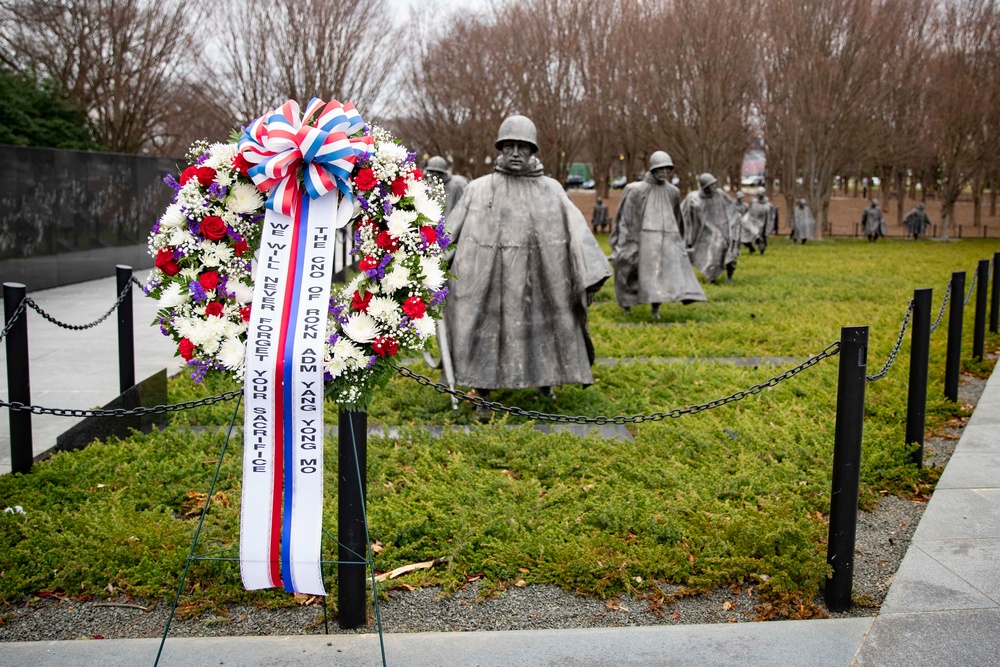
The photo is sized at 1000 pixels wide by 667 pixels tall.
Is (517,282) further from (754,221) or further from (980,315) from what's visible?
(754,221)

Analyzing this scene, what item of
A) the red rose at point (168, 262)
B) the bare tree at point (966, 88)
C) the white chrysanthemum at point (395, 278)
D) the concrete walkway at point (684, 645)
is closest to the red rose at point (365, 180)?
the white chrysanthemum at point (395, 278)

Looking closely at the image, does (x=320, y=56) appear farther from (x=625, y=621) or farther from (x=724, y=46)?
(x=625, y=621)

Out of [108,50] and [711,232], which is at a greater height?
[108,50]

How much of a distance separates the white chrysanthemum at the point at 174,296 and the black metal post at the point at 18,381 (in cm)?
209

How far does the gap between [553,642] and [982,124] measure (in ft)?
131

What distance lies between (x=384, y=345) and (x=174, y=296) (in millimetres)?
762

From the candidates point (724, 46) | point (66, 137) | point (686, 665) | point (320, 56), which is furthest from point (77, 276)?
point (724, 46)

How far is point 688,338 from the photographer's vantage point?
10875 millimetres

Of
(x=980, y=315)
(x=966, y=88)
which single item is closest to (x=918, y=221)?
(x=966, y=88)

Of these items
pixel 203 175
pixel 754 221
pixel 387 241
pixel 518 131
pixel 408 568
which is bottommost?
pixel 408 568

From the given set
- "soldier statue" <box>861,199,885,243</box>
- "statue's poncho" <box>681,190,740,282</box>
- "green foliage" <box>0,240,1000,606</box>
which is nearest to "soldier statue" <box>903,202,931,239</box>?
"soldier statue" <box>861,199,885,243</box>

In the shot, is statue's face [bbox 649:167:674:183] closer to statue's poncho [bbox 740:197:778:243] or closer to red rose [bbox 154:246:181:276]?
red rose [bbox 154:246:181:276]

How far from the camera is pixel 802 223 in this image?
37.2m

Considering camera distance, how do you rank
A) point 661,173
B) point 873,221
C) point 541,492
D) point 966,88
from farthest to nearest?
point 873,221 → point 966,88 → point 661,173 → point 541,492
